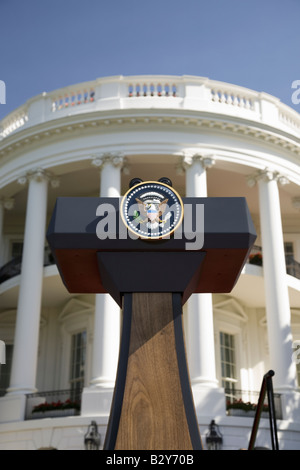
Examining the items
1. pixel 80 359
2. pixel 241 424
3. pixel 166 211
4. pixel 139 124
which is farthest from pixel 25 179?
pixel 166 211

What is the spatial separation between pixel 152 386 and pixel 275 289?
547 inches

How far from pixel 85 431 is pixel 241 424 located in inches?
Answer: 163

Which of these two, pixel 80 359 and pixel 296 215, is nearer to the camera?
pixel 80 359

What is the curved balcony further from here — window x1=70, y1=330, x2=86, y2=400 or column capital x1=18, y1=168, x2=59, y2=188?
window x1=70, y1=330, x2=86, y2=400

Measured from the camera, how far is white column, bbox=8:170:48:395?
58.3ft

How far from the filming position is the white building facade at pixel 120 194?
1686cm

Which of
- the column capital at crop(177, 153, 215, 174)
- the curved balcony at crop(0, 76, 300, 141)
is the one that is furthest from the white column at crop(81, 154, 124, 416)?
the curved balcony at crop(0, 76, 300, 141)

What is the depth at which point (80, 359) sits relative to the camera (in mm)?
21625

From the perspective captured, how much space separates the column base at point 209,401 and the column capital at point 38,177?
8373 millimetres

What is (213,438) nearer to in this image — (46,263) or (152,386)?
(46,263)

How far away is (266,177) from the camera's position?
20000 millimetres
